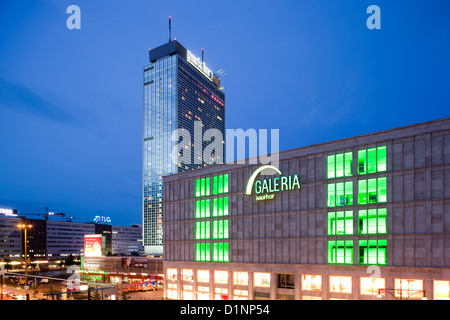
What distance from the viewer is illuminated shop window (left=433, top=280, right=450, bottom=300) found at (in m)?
44.7

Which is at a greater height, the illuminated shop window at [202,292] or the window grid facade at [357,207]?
the window grid facade at [357,207]

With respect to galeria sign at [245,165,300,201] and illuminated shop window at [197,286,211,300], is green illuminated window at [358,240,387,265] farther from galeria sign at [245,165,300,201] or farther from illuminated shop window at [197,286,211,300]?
illuminated shop window at [197,286,211,300]

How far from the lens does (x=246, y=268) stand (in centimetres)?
6556

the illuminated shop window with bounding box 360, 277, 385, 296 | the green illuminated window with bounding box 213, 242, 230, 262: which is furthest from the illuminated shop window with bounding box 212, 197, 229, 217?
the illuminated shop window with bounding box 360, 277, 385, 296

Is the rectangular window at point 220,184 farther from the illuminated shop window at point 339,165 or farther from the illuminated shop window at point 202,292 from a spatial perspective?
the illuminated shop window at point 339,165

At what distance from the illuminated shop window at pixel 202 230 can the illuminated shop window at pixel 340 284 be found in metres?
26.3

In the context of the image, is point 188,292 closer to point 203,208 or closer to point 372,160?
point 203,208

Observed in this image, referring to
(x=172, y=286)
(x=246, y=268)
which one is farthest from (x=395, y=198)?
(x=172, y=286)

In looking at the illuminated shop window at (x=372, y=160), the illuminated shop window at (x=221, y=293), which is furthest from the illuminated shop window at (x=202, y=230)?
the illuminated shop window at (x=372, y=160)

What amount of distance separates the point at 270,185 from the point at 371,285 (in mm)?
21817

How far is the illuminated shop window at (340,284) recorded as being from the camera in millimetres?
52750

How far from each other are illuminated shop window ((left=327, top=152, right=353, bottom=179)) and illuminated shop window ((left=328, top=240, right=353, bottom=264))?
989 centimetres

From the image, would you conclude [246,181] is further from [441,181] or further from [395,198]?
[441,181]

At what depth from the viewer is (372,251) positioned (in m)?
51.2
